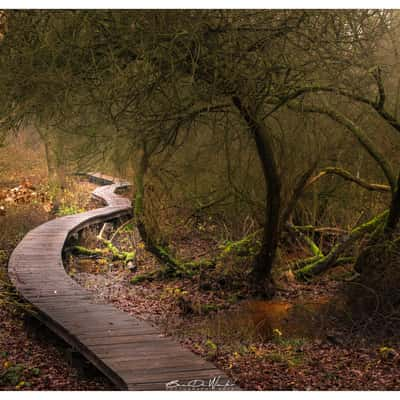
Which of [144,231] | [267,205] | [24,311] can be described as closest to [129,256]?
[144,231]

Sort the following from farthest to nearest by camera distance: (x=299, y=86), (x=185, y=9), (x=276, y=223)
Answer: (x=276, y=223) < (x=299, y=86) < (x=185, y=9)

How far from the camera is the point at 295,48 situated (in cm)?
512

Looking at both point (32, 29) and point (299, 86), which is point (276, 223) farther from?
point (32, 29)

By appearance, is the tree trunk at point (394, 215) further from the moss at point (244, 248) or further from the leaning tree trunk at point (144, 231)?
the leaning tree trunk at point (144, 231)

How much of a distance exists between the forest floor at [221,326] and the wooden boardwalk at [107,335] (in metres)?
0.28

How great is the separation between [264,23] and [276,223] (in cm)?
276

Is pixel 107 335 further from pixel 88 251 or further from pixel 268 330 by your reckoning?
pixel 88 251

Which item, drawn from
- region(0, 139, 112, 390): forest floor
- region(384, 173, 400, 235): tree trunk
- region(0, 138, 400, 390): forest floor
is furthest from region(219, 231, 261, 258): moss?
region(0, 139, 112, 390): forest floor

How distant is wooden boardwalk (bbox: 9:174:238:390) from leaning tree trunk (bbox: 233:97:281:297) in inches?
77.9

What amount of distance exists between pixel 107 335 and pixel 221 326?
163cm

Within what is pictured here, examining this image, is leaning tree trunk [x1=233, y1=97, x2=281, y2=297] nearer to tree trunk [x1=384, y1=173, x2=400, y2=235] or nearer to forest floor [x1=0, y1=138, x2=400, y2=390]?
forest floor [x1=0, y1=138, x2=400, y2=390]

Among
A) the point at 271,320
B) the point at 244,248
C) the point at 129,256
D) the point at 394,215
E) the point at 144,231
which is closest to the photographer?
the point at 394,215

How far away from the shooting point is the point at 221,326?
6570 millimetres
